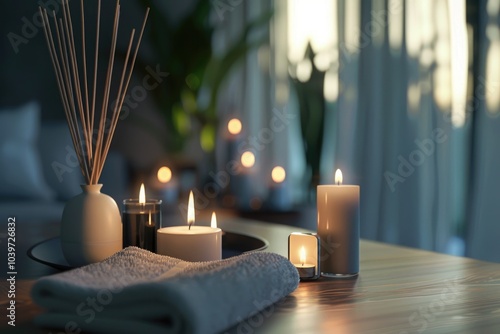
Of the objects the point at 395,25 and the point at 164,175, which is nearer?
the point at 395,25

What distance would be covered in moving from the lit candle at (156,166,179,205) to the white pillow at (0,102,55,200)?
52cm

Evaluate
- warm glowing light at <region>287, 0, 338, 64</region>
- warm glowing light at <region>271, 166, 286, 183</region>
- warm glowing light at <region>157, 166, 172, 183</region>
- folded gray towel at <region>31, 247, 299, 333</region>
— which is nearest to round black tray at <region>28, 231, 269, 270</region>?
folded gray towel at <region>31, 247, 299, 333</region>

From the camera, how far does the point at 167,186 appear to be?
9.69 ft

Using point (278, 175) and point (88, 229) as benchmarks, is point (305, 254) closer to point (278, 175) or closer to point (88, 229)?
point (88, 229)

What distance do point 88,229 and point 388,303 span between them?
1.40 feet

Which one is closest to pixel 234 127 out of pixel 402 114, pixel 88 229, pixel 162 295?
pixel 402 114

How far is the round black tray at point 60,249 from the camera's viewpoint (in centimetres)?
88

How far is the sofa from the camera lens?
2633mm

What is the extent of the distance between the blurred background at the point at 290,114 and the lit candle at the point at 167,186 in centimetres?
1

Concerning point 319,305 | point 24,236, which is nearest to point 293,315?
point 319,305

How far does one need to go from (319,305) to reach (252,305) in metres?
0.10

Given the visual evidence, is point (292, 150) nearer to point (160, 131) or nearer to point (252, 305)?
point (160, 131)

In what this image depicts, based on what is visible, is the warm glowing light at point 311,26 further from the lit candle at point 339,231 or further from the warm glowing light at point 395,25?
the lit candle at point 339,231

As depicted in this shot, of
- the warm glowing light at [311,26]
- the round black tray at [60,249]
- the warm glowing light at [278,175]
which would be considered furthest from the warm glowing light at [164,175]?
the round black tray at [60,249]
